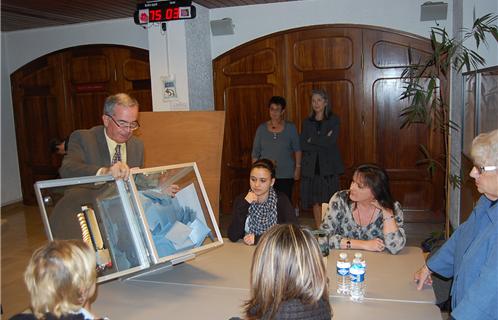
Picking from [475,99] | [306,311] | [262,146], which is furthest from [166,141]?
[306,311]

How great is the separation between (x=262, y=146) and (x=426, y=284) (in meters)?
3.10

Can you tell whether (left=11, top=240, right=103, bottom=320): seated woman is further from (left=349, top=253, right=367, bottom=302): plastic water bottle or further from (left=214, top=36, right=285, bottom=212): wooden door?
(left=214, top=36, right=285, bottom=212): wooden door

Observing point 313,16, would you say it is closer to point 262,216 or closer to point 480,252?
point 262,216

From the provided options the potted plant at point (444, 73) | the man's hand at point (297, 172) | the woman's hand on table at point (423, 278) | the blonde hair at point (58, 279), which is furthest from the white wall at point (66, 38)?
the blonde hair at point (58, 279)

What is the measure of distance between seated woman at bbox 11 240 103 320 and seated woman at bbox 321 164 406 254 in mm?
1617

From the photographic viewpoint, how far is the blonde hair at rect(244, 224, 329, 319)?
1483mm

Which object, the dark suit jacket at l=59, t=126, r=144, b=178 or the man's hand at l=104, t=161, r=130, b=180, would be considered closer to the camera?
the man's hand at l=104, t=161, r=130, b=180

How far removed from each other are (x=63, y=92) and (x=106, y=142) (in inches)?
181

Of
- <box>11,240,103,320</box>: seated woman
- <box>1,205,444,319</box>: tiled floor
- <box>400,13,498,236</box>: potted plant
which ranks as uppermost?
<box>400,13,498,236</box>: potted plant

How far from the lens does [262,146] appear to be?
16.6 ft

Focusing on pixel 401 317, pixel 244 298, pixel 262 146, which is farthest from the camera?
pixel 262 146

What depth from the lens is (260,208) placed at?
3.02 metres

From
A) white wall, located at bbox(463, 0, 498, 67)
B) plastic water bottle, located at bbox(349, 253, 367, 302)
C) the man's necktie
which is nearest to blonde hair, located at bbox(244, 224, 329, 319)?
plastic water bottle, located at bbox(349, 253, 367, 302)

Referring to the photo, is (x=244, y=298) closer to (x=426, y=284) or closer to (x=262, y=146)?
(x=426, y=284)
